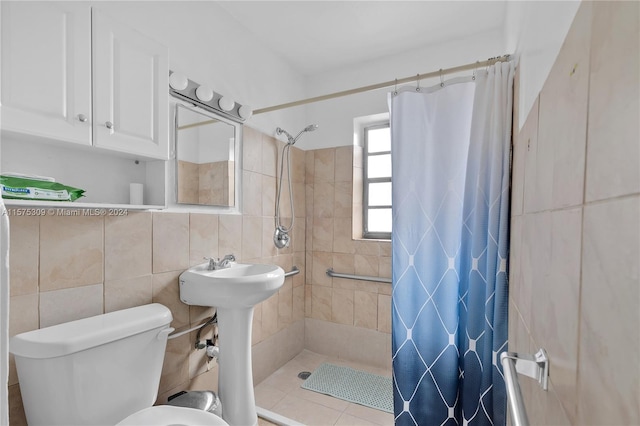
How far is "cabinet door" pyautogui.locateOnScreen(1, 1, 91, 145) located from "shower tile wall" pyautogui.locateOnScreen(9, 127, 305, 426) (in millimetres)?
349

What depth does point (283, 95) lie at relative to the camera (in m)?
2.39

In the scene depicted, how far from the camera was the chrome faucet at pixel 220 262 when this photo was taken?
1623 mm

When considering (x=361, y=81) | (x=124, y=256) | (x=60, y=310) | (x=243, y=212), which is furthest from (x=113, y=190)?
(x=361, y=81)

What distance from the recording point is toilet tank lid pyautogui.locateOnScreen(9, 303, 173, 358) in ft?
3.04

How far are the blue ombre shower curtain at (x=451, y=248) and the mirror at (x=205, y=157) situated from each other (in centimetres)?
100

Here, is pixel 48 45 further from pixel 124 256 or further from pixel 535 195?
pixel 535 195

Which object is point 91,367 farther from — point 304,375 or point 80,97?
point 304,375

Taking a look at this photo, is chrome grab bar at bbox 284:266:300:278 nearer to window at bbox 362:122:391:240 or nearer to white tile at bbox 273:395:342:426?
window at bbox 362:122:391:240

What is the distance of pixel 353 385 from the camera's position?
6.77ft

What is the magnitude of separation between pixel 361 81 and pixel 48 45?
77.0 inches

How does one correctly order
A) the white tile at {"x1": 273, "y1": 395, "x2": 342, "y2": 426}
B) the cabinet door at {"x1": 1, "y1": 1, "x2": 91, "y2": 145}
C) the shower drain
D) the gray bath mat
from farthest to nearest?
the shower drain < the gray bath mat < the white tile at {"x1": 273, "y1": 395, "x2": 342, "y2": 426} < the cabinet door at {"x1": 1, "y1": 1, "x2": 91, "y2": 145}

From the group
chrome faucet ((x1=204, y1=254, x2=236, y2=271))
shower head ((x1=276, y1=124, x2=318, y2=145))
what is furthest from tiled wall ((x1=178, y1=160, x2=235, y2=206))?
shower head ((x1=276, y1=124, x2=318, y2=145))

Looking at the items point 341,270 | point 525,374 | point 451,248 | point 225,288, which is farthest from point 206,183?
point 525,374

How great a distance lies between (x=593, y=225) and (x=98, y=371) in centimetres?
138
